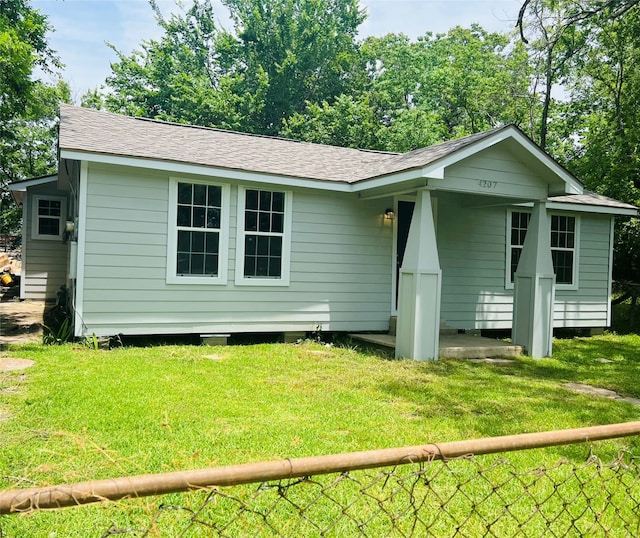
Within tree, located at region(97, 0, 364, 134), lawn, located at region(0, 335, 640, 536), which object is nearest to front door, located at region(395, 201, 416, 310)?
lawn, located at region(0, 335, 640, 536)

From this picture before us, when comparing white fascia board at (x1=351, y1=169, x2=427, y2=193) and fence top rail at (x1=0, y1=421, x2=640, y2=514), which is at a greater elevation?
white fascia board at (x1=351, y1=169, x2=427, y2=193)

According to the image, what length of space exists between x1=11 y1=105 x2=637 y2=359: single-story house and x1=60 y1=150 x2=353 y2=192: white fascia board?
18 millimetres

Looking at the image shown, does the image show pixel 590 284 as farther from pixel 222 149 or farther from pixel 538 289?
pixel 222 149

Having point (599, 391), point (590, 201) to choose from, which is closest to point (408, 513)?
point (599, 391)

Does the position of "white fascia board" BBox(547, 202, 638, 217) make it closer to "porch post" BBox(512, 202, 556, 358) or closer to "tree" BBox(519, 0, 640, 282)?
"porch post" BBox(512, 202, 556, 358)

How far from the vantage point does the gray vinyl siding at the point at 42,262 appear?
13164 millimetres

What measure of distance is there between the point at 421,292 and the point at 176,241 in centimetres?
369

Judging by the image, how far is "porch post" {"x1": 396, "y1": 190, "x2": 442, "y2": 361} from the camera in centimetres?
758

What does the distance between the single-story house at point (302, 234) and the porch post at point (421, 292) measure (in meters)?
0.02

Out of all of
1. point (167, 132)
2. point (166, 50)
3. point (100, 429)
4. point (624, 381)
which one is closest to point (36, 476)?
point (100, 429)

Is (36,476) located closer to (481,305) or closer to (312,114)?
(481,305)

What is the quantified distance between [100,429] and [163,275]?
404 centimetres

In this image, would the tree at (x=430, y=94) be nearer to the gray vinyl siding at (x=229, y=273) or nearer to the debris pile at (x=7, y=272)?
the debris pile at (x=7, y=272)

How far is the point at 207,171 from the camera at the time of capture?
781 cm
